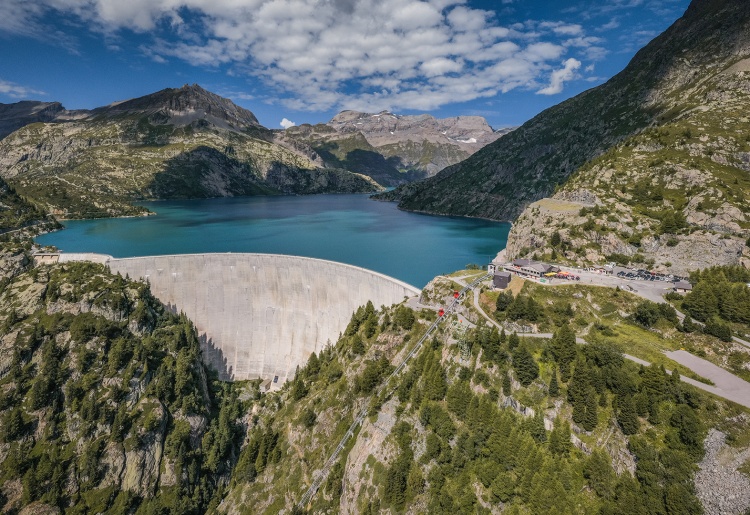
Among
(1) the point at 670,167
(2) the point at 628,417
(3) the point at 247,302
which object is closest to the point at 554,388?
(2) the point at 628,417

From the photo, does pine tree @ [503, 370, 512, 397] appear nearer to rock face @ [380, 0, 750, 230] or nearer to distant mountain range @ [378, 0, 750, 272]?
distant mountain range @ [378, 0, 750, 272]

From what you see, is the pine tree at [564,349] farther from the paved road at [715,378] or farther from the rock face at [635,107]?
the rock face at [635,107]

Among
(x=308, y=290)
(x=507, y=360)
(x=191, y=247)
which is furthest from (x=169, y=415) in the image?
(x=191, y=247)

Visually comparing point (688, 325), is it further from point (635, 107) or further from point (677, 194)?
point (635, 107)

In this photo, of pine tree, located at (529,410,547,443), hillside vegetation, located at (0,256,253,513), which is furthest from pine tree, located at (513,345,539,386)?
hillside vegetation, located at (0,256,253,513)

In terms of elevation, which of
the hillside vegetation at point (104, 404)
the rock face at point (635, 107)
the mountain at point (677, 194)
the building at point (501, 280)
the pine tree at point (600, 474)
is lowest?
the hillside vegetation at point (104, 404)

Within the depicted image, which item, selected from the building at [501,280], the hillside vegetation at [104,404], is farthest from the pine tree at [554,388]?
the hillside vegetation at [104,404]
